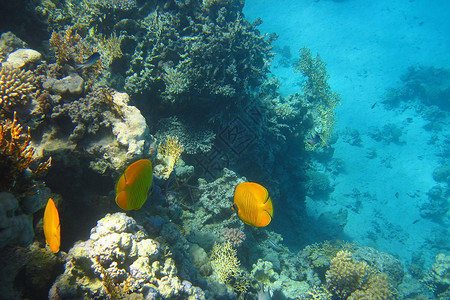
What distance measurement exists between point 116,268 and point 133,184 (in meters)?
1.34

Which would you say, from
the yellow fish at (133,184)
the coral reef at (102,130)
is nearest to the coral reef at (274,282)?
the coral reef at (102,130)

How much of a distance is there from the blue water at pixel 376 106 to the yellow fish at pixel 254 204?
7181mm

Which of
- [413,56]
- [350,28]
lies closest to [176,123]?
[350,28]

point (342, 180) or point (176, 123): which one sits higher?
point (342, 180)

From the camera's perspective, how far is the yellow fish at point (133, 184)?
200cm

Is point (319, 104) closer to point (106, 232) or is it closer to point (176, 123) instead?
point (176, 123)

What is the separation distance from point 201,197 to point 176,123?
1.91 metres

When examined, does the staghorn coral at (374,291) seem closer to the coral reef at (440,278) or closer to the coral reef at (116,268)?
the coral reef at (116,268)

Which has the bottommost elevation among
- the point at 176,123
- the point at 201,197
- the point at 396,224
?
the point at 201,197

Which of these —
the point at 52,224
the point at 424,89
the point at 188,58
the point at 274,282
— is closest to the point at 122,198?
the point at 52,224

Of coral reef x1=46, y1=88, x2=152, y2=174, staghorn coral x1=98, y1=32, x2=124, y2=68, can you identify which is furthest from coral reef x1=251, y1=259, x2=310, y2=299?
staghorn coral x1=98, y1=32, x2=124, y2=68

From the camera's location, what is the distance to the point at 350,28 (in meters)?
24.7

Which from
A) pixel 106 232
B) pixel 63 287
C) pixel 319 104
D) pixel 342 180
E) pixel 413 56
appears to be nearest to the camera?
pixel 63 287

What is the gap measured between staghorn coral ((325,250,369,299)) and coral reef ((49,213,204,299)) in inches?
166
